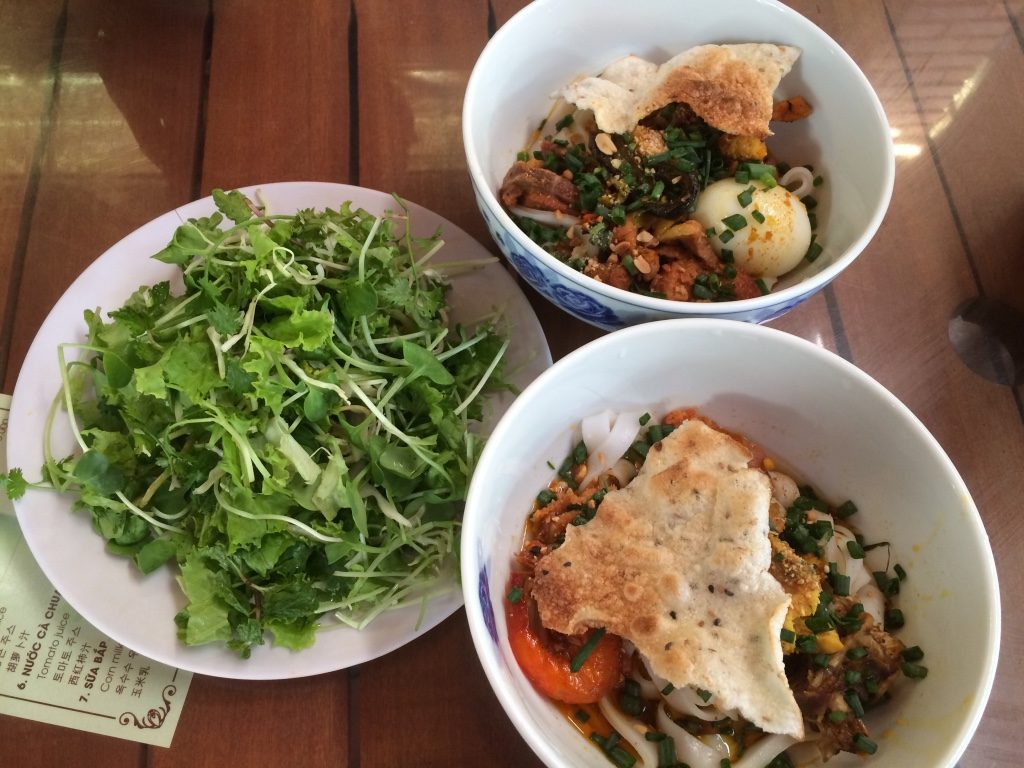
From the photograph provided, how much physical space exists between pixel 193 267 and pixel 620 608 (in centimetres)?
92

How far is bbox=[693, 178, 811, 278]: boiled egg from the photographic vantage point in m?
1.25

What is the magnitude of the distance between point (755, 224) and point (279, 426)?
2.85ft

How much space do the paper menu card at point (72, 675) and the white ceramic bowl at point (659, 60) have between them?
0.95 m

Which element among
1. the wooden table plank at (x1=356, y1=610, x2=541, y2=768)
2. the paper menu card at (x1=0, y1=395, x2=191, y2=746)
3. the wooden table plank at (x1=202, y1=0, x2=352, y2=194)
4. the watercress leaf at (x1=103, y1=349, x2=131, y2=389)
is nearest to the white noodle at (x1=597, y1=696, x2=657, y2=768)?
the wooden table plank at (x1=356, y1=610, x2=541, y2=768)

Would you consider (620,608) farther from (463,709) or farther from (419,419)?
(419,419)

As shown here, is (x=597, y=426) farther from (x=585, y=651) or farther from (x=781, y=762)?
(x=781, y=762)

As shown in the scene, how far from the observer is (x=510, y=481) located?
3.47ft

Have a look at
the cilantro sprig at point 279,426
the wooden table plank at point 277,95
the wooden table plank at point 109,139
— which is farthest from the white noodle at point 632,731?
the wooden table plank at point 109,139

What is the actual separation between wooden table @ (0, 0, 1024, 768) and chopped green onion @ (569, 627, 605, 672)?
0.91 ft

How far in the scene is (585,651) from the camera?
1.01 metres

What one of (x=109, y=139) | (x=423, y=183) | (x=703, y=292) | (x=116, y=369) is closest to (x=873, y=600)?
(x=703, y=292)

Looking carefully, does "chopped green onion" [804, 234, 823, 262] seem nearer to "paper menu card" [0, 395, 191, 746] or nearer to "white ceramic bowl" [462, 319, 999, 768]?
"white ceramic bowl" [462, 319, 999, 768]

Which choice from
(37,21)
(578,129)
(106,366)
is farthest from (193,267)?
(37,21)

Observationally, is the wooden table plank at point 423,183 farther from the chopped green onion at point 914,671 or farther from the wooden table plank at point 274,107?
the chopped green onion at point 914,671
